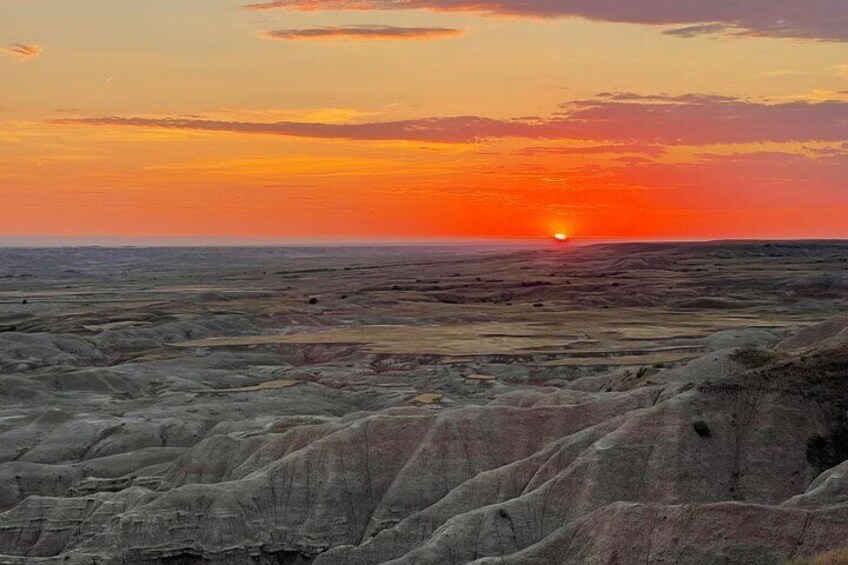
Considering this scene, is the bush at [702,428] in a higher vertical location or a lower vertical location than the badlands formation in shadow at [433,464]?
higher

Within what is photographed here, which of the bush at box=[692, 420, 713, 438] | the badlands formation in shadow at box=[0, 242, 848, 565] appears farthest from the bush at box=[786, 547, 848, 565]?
the bush at box=[692, 420, 713, 438]

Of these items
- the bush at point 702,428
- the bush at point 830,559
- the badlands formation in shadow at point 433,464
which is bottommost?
the badlands formation in shadow at point 433,464

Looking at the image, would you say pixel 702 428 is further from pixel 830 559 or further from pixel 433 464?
pixel 830 559

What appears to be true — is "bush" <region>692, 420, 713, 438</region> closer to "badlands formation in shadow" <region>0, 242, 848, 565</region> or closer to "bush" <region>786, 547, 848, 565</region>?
"badlands formation in shadow" <region>0, 242, 848, 565</region>

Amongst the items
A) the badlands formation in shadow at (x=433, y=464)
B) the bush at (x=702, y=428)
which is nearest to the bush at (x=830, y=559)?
the badlands formation in shadow at (x=433, y=464)

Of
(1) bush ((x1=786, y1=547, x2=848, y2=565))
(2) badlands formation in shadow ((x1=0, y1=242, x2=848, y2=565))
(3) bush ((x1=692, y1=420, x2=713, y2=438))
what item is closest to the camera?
(1) bush ((x1=786, y1=547, x2=848, y2=565))

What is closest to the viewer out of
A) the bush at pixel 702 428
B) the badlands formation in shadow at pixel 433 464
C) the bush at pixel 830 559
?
the bush at pixel 830 559

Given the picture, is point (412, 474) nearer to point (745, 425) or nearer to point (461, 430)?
point (461, 430)

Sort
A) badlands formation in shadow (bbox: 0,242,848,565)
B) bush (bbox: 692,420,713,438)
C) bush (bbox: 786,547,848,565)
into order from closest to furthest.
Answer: bush (bbox: 786,547,848,565) → badlands formation in shadow (bbox: 0,242,848,565) → bush (bbox: 692,420,713,438)

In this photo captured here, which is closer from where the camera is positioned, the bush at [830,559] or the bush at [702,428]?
the bush at [830,559]

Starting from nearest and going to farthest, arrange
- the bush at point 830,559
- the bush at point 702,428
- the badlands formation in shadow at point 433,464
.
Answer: the bush at point 830,559, the badlands formation in shadow at point 433,464, the bush at point 702,428

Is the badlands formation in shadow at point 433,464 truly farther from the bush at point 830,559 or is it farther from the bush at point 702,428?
the bush at point 830,559

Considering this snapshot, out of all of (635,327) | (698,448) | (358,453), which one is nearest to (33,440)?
(358,453)

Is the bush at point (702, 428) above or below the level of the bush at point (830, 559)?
above
